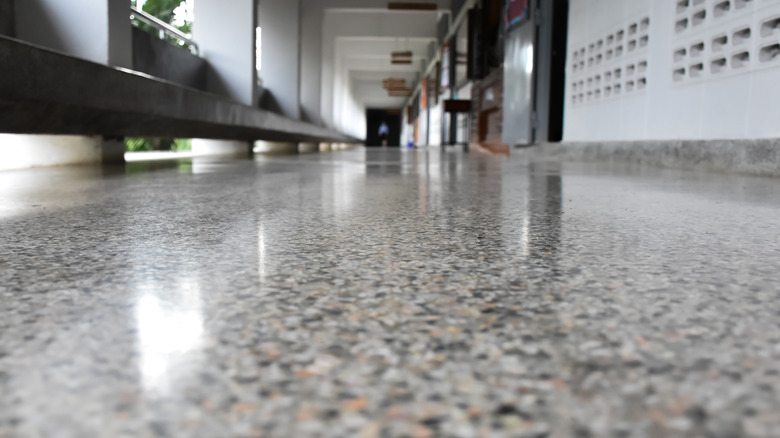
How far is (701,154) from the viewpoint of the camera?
4.62 m

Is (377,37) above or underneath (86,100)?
above

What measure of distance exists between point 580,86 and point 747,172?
4.01 m

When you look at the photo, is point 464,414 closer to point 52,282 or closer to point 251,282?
point 251,282

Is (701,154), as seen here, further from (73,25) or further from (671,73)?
(73,25)

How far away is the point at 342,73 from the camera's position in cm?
3108

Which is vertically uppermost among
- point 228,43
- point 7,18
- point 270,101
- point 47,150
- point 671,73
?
point 228,43

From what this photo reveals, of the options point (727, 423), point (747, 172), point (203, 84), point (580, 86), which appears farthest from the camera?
point (203, 84)

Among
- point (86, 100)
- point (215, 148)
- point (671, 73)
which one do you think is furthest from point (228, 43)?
point (671, 73)

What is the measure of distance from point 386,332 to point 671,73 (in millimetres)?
5333

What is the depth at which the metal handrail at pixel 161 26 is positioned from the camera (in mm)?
6734

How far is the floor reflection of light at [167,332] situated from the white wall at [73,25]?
4780 mm

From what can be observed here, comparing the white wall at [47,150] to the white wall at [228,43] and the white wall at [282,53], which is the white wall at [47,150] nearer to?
the white wall at [228,43]

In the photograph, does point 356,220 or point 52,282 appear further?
point 356,220

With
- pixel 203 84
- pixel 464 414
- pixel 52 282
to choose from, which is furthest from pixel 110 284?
pixel 203 84
